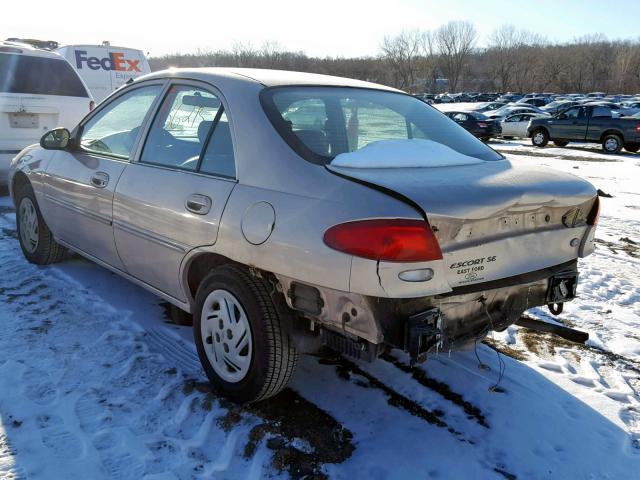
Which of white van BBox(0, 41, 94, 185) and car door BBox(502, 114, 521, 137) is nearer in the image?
white van BBox(0, 41, 94, 185)

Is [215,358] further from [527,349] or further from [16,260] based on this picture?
[16,260]

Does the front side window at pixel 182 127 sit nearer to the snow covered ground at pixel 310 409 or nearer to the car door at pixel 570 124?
the snow covered ground at pixel 310 409

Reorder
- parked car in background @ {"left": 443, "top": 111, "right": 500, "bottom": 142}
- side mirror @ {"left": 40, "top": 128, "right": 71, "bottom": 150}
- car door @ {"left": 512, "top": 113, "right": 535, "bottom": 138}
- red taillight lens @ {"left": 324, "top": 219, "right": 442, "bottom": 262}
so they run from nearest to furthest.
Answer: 1. red taillight lens @ {"left": 324, "top": 219, "right": 442, "bottom": 262}
2. side mirror @ {"left": 40, "top": 128, "right": 71, "bottom": 150}
3. parked car in background @ {"left": 443, "top": 111, "right": 500, "bottom": 142}
4. car door @ {"left": 512, "top": 113, "right": 535, "bottom": 138}

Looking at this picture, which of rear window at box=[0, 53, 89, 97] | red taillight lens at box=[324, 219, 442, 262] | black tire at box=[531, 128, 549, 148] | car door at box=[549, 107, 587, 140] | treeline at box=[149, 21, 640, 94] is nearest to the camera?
red taillight lens at box=[324, 219, 442, 262]

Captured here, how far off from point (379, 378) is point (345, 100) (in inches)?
65.8

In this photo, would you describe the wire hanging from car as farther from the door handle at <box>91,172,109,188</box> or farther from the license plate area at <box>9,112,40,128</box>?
the license plate area at <box>9,112,40,128</box>

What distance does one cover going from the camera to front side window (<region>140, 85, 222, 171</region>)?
308 cm

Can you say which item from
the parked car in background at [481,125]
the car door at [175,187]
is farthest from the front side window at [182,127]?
the parked car in background at [481,125]

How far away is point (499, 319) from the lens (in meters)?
2.73

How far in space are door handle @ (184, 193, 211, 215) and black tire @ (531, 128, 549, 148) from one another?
798 inches

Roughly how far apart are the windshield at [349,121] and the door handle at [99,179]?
4.59 ft

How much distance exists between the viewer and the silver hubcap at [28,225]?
4816mm

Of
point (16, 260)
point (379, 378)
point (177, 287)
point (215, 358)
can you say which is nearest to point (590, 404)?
point (379, 378)

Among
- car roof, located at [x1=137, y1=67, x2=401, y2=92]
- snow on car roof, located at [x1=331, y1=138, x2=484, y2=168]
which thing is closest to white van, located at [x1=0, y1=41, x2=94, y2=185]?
car roof, located at [x1=137, y1=67, x2=401, y2=92]
